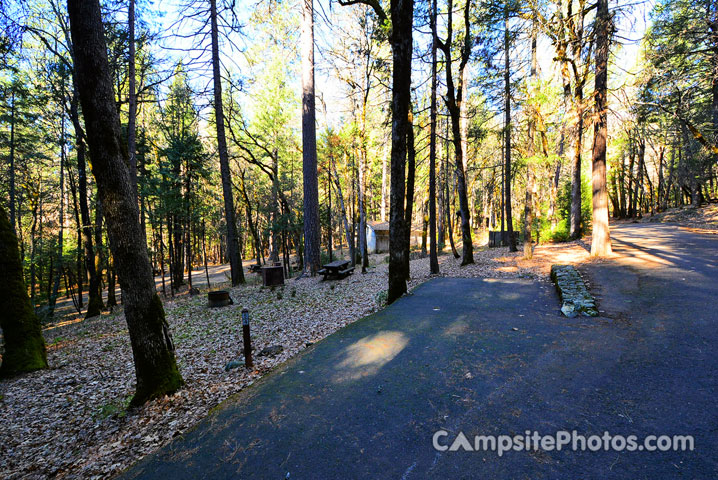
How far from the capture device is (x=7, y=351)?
5.56 meters

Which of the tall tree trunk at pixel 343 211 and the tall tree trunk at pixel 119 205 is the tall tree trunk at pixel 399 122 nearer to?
the tall tree trunk at pixel 119 205

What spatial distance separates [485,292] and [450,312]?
1949 mm

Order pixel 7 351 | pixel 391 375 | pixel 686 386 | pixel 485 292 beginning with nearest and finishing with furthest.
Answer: pixel 686 386, pixel 391 375, pixel 7 351, pixel 485 292

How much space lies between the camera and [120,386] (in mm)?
4891

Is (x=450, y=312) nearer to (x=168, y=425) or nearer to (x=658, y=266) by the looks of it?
(x=168, y=425)

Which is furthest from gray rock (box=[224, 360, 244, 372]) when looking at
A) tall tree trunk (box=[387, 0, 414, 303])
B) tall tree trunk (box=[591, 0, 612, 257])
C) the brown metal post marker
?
tall tree trunk (box=[591, 0, 612, 257])

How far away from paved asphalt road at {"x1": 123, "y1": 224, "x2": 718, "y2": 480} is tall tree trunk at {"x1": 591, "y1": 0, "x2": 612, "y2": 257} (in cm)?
471

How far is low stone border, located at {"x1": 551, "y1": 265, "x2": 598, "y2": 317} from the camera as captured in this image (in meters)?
5.53

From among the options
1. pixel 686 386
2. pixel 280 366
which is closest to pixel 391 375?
pixel 280 366

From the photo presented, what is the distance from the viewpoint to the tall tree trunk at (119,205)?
362 cm

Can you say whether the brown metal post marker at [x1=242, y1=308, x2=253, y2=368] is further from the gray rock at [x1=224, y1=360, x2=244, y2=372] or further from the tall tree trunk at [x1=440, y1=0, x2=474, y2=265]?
the tall tree trunk at [x1=440, y1=0, x2=474, y2=265]

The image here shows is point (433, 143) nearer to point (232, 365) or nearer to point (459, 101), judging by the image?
point (459, 101)

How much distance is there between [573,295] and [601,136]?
765 centimetres

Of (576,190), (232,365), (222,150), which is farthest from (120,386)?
(576,190)
